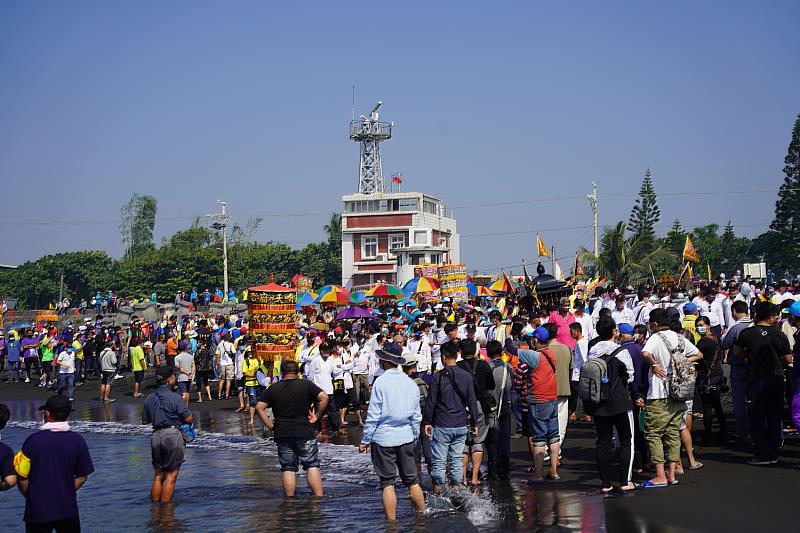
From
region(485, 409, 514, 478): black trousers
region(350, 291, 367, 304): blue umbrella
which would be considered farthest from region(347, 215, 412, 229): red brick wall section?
region(485, 409, 514, 478): black trousers

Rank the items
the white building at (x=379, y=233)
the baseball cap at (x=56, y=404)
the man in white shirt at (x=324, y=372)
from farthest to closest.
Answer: the white building at (x=379, y=233) < the man in white shirt at (x=324, y=372) < the baseball cap at (x=56, y=404)

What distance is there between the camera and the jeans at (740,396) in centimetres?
1177

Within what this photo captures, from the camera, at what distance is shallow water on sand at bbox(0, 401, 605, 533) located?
375 inches

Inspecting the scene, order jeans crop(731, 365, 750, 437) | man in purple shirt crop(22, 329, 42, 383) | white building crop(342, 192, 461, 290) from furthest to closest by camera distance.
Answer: white building crop(342, 192, 461, 290) < man in purple shirt crop(22, 329, 42, 383) < jeans crop(731, 365, 750, 437)

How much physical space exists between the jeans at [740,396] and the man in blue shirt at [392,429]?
5134 mm

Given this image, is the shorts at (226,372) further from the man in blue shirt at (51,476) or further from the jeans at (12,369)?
the man in blue shirt at (51,476)

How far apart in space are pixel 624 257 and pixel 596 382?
3617 centimetres

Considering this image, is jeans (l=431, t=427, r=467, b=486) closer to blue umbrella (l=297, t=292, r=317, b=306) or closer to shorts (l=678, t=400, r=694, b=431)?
shorts (l=678, t=400, r=694, b=431)

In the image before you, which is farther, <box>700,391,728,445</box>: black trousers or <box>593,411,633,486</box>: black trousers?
<box>700,391,728,445</box>: black trousers

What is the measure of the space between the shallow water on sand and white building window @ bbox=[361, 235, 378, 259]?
60732mm

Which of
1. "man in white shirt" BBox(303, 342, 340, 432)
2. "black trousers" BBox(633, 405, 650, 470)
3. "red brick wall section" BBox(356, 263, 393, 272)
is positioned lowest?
"black trousers" BBox(633, 405, 650, 470)

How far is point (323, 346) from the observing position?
16.9 m

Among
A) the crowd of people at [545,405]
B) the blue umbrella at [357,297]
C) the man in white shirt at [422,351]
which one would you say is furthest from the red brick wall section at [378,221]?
the crowd of people at [545,405]

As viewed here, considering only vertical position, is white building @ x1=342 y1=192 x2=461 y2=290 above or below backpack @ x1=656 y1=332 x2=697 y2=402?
above
